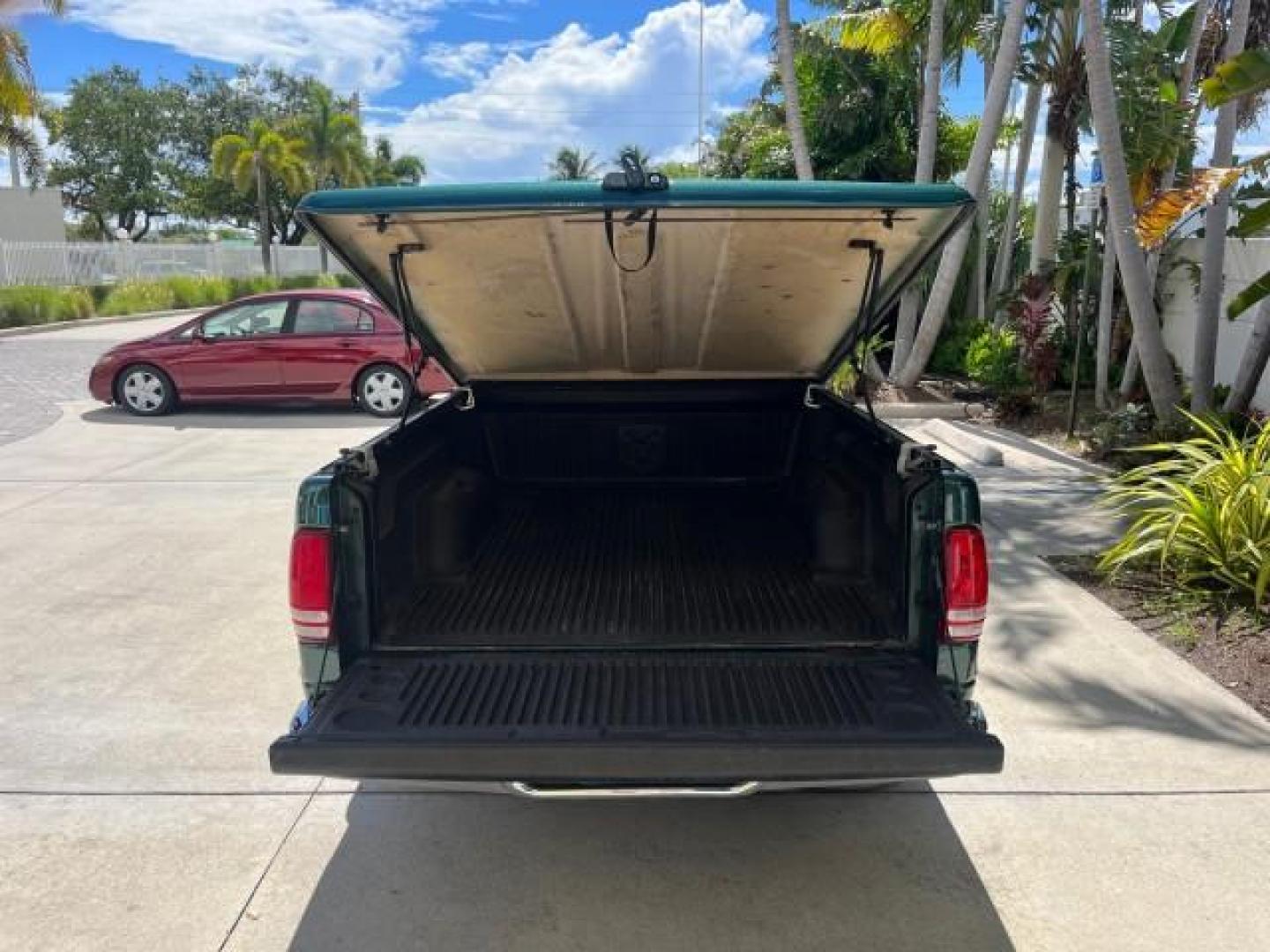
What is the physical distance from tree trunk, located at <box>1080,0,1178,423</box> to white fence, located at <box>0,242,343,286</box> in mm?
16591

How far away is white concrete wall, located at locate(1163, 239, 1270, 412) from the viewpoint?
9.72 meters

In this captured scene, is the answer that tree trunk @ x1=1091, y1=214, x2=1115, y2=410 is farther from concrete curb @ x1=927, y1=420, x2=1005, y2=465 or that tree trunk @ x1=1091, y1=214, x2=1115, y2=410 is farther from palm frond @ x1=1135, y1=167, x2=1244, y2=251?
palm frond @ x1=1135, y1=167, x2=1244, y2=251

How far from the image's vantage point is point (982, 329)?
1462cm

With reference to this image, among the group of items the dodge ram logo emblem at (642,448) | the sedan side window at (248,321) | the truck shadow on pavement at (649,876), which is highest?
the sedan side window at (248,321)

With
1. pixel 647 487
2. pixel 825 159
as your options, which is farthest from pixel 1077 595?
pixel 825 159

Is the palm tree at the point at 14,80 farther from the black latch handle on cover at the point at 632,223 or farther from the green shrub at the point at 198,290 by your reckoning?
the black latch handle on cover at the point at 632,223

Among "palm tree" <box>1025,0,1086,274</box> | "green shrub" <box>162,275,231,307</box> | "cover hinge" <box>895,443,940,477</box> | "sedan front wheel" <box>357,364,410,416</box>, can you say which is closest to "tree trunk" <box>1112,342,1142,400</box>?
"palm tree" <box>1025,0,1086,274</box>

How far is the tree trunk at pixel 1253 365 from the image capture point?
25.9 feet

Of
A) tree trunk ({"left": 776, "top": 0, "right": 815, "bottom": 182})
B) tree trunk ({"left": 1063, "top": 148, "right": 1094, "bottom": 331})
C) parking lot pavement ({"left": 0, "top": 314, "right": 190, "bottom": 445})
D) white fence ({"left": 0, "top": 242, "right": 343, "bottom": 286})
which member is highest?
tree trunk ({"left": 776, "top": 0, "right": 815, "bottom": 182})

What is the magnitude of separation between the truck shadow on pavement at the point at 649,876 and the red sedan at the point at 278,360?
28.5ft

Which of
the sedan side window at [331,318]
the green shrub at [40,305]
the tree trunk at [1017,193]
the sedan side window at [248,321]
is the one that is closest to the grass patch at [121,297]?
the green shrub at [40,305]

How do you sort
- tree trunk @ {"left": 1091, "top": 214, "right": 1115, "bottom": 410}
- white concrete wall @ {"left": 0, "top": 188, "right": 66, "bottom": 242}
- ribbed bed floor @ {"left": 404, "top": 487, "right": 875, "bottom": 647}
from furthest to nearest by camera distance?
1. white concrete wall @ {"left": 0, "top": 188, "right": 66, "bottom": 242}
2. tree trunk @ {"left": 1091, "top": 214, "right": 1115, "bottom": 410}
3. ribbed bed floor @ {"left": 404, "top": 487, "right": 875, "bottom": 647}

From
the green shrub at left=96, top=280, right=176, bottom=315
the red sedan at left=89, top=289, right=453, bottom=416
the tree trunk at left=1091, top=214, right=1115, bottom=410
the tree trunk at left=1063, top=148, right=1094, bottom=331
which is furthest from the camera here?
the green shrub at left=96, top=280, right=176, bottom=315

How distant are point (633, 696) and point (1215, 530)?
393 centimetres
